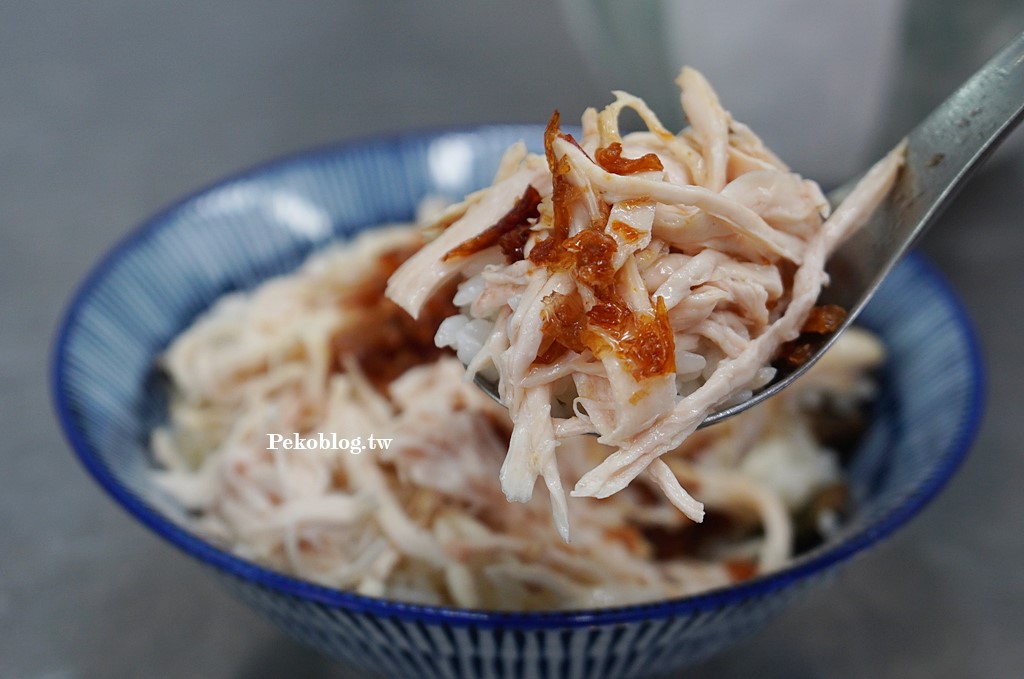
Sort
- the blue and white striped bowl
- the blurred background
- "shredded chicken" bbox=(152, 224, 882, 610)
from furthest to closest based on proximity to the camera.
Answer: the blurred background < "shredded chicken" bbox=(152, 224, 882, 610) < the blue and white striped bowl

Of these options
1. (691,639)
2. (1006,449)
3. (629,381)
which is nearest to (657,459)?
(629,381)

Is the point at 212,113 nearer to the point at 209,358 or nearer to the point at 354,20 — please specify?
the point at 354,20

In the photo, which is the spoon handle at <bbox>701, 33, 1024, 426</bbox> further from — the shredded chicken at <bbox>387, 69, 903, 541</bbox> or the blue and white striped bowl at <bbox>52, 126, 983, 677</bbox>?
the blue and white striped bowl at <bbox>52, 126, 983, 677</bbox>

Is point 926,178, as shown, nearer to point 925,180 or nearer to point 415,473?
point 925,180

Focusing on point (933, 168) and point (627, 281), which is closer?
point (627, 281)

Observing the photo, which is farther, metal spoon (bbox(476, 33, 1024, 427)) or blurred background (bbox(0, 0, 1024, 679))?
blurred background (bbox(0, 0, 1024, 679))

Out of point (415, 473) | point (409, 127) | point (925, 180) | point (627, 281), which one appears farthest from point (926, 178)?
point (409, 127)

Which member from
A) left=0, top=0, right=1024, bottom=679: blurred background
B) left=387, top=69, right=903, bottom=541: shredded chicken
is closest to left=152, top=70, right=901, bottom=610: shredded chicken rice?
left=387, top=69, right=903, bottom=541: shredded chicken
